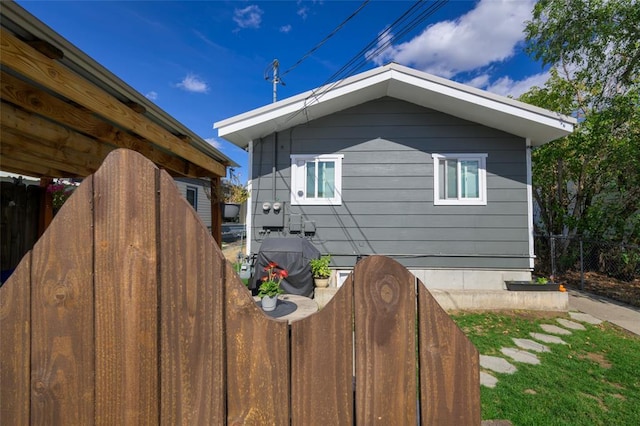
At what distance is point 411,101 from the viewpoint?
5.30 m

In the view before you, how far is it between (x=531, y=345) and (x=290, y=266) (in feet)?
11.1

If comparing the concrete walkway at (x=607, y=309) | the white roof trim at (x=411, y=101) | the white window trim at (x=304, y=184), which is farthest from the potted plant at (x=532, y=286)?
the white window trim at (x=304, y=184)

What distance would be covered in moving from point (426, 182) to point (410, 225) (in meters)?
0.88

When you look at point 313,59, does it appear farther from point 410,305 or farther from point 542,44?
point 410,305

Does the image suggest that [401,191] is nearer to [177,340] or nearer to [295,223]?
[295,223]

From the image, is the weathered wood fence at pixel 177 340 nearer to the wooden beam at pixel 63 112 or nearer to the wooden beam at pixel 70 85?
the wooden beam at pixel 70 85

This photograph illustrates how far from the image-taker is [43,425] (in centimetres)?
60

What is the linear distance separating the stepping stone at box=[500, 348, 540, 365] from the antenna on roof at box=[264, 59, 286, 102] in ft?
27.3

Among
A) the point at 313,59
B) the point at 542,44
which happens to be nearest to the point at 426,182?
the point at 313,59

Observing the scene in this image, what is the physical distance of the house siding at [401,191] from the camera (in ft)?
16.9

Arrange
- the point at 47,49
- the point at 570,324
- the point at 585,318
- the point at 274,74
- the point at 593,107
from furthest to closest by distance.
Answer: the point at 274,74
the point at 593,107
the point at 585,318
the point at 570,324
the point at 47,49

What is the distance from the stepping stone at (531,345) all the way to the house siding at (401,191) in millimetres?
1828

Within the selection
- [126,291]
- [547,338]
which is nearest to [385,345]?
[126,291]

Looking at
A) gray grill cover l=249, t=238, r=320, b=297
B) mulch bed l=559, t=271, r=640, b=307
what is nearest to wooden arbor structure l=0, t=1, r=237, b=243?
gray grill cover l=249, t=238, r=320, b=297
